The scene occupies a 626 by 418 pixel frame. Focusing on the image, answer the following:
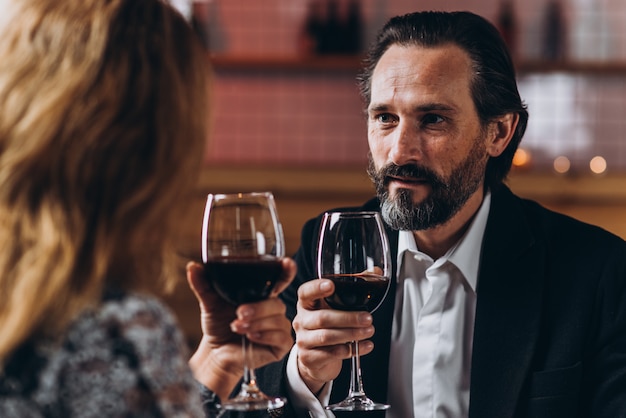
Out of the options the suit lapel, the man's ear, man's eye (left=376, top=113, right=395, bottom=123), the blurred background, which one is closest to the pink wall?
the blurred background

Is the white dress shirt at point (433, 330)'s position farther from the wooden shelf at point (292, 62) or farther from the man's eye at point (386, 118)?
the wooden shelf at point (292, 62)

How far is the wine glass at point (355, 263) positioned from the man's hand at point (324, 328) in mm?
14

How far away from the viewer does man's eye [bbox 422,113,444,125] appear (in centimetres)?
169

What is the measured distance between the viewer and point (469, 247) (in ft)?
5.37

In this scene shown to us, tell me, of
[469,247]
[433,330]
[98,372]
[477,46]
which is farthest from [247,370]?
[477,46]

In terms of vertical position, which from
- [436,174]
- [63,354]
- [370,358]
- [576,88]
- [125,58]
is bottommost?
[370,358]

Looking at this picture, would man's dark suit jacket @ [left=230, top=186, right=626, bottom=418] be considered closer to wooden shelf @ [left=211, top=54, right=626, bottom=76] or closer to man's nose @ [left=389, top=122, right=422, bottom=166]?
man's nose @ [left=389, top=122, right=422, bottom=166]

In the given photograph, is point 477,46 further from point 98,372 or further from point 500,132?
point 98,372

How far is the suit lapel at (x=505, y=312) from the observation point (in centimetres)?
146

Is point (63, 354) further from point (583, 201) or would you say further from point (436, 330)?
point (583, 201)

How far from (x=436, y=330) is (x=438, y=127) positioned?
39 cm

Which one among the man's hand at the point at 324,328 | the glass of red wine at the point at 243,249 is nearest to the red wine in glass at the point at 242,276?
the glass of red wine at the point at 243,249

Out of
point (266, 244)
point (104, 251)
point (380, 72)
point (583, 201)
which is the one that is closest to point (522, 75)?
point (583, 201)

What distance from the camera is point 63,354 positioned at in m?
0.78
